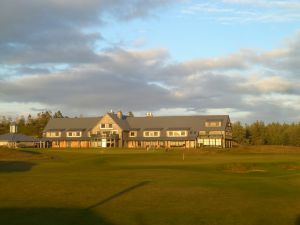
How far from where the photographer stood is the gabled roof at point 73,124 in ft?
472

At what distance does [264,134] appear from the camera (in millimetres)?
179250

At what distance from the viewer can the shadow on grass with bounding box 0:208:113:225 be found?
1800 cm

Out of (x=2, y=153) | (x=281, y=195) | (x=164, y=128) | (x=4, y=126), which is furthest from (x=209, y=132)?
(x=281, y=195)

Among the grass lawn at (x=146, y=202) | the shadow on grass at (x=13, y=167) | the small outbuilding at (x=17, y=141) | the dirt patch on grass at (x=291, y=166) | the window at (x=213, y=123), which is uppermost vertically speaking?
the window at (x=213, y=123)

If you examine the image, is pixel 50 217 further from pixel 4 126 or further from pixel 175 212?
pixel 4 126

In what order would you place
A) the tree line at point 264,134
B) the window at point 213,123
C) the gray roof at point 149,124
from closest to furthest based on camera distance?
the window at point 213,123, the gray roof at point 149,124, the tree line at point 264,134

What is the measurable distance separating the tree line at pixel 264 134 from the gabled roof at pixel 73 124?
1950 inches

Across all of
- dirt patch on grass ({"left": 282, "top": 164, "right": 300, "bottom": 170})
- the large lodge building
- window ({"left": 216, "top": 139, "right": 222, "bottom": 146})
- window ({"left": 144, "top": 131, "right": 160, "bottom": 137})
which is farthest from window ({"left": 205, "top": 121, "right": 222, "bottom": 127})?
dirt patch on grass ({"left": 282, "top": 164, "right": 300, "bottom": 170})

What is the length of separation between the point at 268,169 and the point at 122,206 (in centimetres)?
3341

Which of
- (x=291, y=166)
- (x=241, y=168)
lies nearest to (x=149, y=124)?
(x=291, y=166)

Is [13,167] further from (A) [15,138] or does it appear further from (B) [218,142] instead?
(A) [15,138]

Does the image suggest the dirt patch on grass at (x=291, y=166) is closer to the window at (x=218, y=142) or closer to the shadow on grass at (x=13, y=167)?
the shadow on grass at (x=13, y=167)

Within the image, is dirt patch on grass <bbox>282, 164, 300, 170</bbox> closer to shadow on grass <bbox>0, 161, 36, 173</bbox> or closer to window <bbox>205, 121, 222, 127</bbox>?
shadow on grass <bbox>0, 161, 36, 173</bbox>

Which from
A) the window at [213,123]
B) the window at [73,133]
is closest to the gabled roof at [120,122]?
the window at [73,133]
